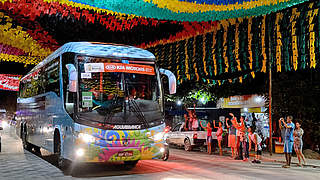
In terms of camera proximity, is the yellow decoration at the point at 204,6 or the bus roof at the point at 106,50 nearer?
the bus roof at the point at 106,50

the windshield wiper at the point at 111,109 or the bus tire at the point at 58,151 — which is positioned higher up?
the windshield wiper at the point at 111,109

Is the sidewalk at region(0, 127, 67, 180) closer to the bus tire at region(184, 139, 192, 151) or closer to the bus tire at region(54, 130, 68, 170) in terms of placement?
the bus tire at region(54, 130, 68, 170)

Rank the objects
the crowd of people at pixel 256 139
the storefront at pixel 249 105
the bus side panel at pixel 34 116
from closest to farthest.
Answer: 1. the crowd of people at pixel 256 139
2. the bus side panel at pixel 34 116
3. the storefront at pixel 249 105

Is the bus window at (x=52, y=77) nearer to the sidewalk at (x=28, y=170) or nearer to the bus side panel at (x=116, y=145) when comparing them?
the sidewalk at (x=28, y=170)

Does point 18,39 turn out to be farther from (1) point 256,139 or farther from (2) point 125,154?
(1) point 256,139

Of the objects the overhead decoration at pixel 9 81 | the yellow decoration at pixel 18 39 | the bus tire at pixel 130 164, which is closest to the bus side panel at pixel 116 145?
the bus tire at pixel 130 164

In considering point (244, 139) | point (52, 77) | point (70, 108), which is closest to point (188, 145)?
point (244, 139)

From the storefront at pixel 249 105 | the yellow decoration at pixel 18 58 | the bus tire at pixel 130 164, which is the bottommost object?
the bus tire at pixel 130 164

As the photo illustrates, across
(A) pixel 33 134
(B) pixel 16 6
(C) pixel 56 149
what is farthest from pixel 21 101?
(C) pixel 56 149

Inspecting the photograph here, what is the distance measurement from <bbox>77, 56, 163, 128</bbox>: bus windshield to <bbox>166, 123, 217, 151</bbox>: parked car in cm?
921

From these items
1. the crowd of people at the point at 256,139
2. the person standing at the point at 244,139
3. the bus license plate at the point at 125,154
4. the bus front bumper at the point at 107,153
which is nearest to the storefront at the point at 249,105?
the crowd of people at the point at 256,139

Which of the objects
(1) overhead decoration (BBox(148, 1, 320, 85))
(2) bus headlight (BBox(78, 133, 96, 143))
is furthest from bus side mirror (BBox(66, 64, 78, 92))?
(1) overhead decoration (BBox(148, 1, 320, 85))

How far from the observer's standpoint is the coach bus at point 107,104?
382 inches

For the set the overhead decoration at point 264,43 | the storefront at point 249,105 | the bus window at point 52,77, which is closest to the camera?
the bus window at point 52,77
